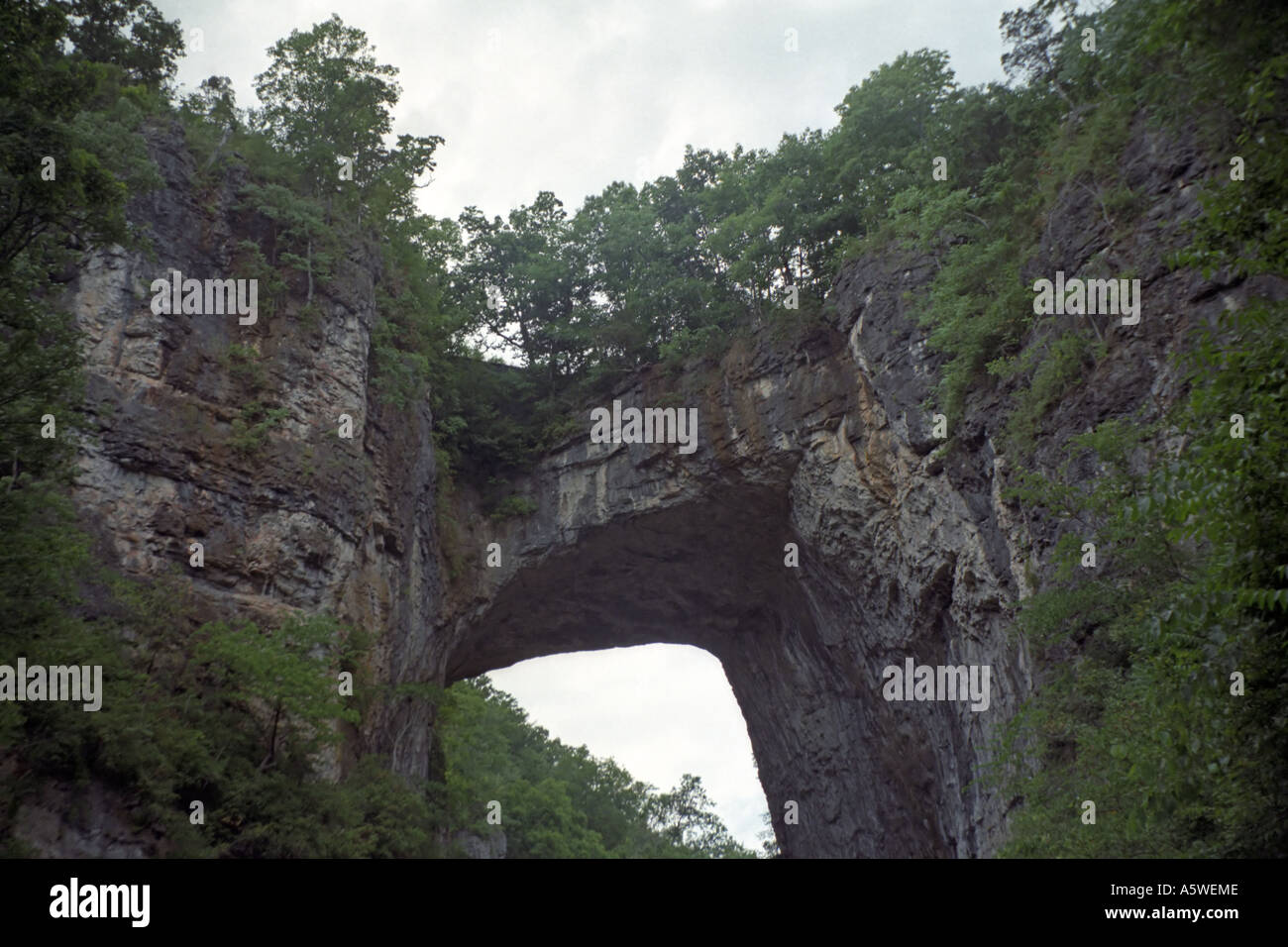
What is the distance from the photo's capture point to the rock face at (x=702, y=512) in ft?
Answer: 47.4

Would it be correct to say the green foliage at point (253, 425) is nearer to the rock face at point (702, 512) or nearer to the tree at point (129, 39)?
the rock face at point (702, 512)

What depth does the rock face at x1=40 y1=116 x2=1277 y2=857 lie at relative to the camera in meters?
14.5

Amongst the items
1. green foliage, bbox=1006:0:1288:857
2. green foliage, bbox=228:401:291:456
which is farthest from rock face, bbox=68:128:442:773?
green foliage, bbox=1006:0:1288:857

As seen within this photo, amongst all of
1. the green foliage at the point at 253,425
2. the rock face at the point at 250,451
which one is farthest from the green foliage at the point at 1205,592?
the green foliage at the point at 253,425

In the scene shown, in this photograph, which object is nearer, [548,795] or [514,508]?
[514,508]

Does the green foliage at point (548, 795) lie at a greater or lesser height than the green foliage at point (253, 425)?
lesser

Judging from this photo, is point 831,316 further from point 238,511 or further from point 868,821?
point 238,511

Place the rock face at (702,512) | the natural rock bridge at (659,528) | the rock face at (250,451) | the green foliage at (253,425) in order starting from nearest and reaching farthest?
the rock face at (702,512) < the rock face at (250,451) < the natural rock bridge at (659,528) < the green foliage at (253,425)

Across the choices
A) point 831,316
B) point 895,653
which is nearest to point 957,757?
point 895,653

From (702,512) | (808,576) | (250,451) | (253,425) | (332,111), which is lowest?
(808,576)

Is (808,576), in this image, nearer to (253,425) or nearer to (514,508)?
(514,508)

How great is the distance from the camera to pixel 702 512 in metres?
21.1

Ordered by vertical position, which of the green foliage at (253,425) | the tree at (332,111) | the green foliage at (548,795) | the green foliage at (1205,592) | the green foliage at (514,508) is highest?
the tree at (332,111)

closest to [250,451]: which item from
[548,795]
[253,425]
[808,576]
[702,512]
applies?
[253,425]
